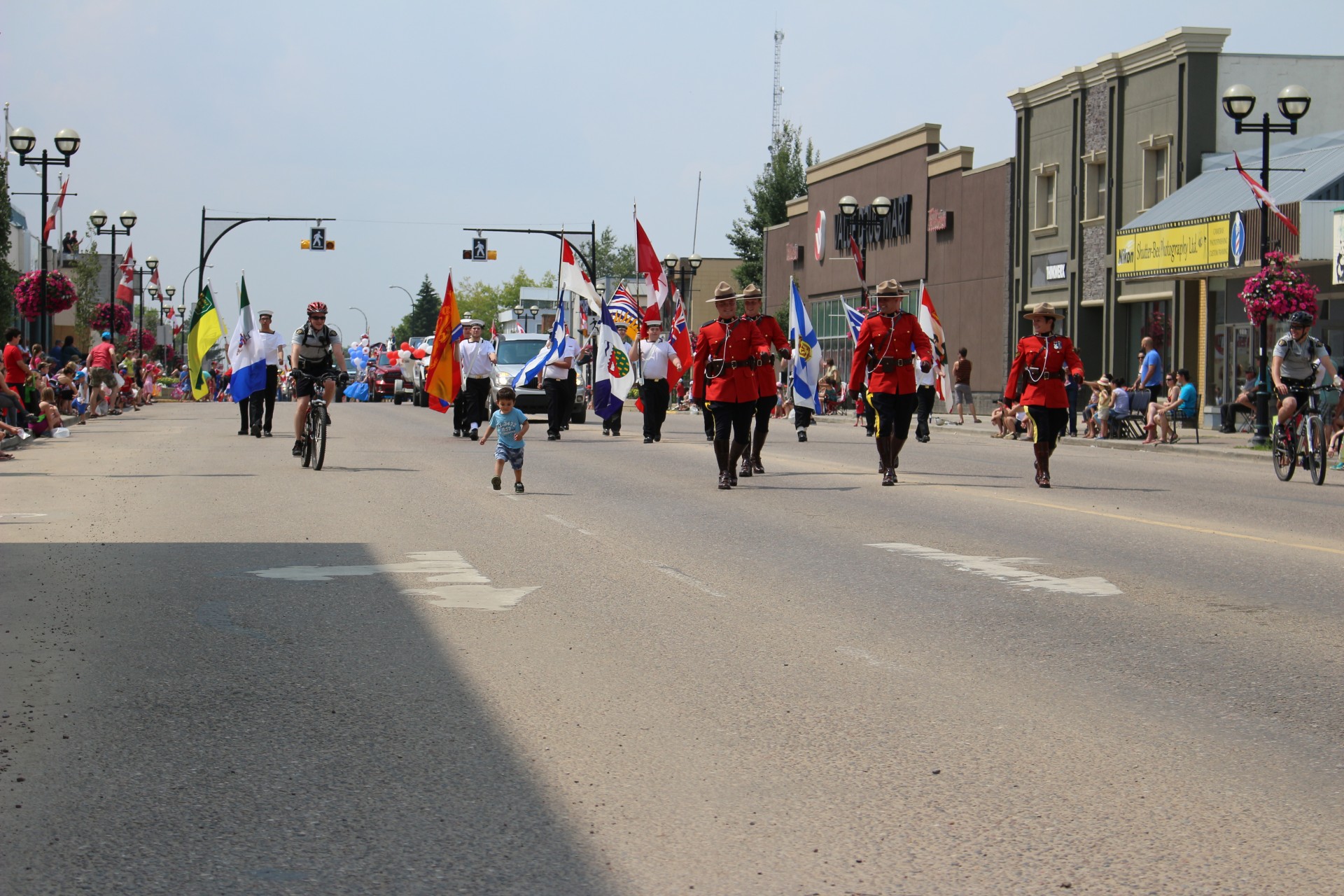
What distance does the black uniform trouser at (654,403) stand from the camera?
25500 millimetres

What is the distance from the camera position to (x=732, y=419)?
1709 cm

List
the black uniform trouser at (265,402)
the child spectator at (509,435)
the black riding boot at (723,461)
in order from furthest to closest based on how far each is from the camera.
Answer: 1. the black uniform trouser at (265,402)
2. the black riding boot at (723,461)
3. the child spectator at (509,435)

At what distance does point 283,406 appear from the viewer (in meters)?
45.9

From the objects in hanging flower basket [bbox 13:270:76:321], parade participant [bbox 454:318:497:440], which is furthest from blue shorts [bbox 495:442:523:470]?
hanging flower basket [bbox 13:270:76:321]

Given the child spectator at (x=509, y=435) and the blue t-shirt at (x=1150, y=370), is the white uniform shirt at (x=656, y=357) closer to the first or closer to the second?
the child spectator at (x=509, y=435)

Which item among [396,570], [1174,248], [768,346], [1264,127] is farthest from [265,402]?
[1174,248]

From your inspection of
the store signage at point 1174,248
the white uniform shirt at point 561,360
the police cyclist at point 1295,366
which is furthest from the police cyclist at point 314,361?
the store signage at point 1174,248

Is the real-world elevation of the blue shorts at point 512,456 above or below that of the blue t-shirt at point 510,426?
below

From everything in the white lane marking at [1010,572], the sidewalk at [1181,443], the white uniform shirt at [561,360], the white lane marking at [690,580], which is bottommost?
the white lane marking at [690,580]

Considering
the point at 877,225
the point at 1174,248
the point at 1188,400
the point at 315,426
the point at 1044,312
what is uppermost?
the point at 877,225

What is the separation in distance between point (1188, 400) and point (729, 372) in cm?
1631

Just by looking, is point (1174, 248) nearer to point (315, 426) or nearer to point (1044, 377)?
point (1044, 377)

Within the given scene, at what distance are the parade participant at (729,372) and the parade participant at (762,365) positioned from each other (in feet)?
0.44

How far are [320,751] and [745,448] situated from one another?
12.3 meters
